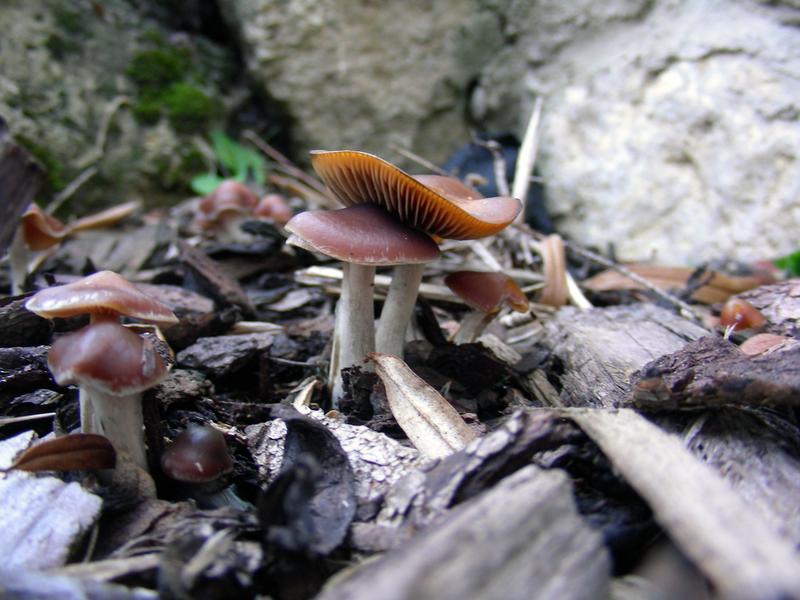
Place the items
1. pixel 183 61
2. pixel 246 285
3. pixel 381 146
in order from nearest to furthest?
pixel 246 285
pixel 183 61
pixel 381 146

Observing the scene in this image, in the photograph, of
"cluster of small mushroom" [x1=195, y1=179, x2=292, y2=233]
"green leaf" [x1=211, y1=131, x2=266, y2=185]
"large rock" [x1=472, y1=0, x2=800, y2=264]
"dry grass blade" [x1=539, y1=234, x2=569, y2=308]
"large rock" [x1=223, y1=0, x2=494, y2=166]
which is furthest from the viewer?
"green leaf" [x1=211, y1=131, x2=266, y2=185]

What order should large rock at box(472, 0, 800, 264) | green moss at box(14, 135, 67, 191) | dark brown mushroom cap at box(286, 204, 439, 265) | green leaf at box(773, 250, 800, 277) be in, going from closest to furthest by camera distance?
1. dark brown mushroom cap at box(286, 204, 439, 265)
2. green leaf at box(773, 250, 800, 277)
3. large rock at box(472, 0, 800, 264)
4. green moss at box(14, 135, 67, 191)

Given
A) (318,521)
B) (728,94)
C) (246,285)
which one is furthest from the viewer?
(728,94)

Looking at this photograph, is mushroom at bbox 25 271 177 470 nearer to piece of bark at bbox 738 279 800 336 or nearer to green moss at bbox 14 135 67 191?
piece of bark at bbox 738 279 800 336

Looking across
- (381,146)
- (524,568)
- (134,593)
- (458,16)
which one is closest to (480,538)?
(524,568)

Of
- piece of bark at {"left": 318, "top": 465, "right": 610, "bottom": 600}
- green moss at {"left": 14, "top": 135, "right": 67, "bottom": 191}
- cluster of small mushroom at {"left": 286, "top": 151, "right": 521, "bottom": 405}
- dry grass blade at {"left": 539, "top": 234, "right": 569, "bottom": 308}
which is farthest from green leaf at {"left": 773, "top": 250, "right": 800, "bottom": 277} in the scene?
green moss at {"left": 14, "top": 135, "right": 67, "bottom": 191}

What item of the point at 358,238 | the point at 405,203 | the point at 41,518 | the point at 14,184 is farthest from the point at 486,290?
the point at 14,184

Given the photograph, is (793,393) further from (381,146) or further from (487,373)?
(381,146)
